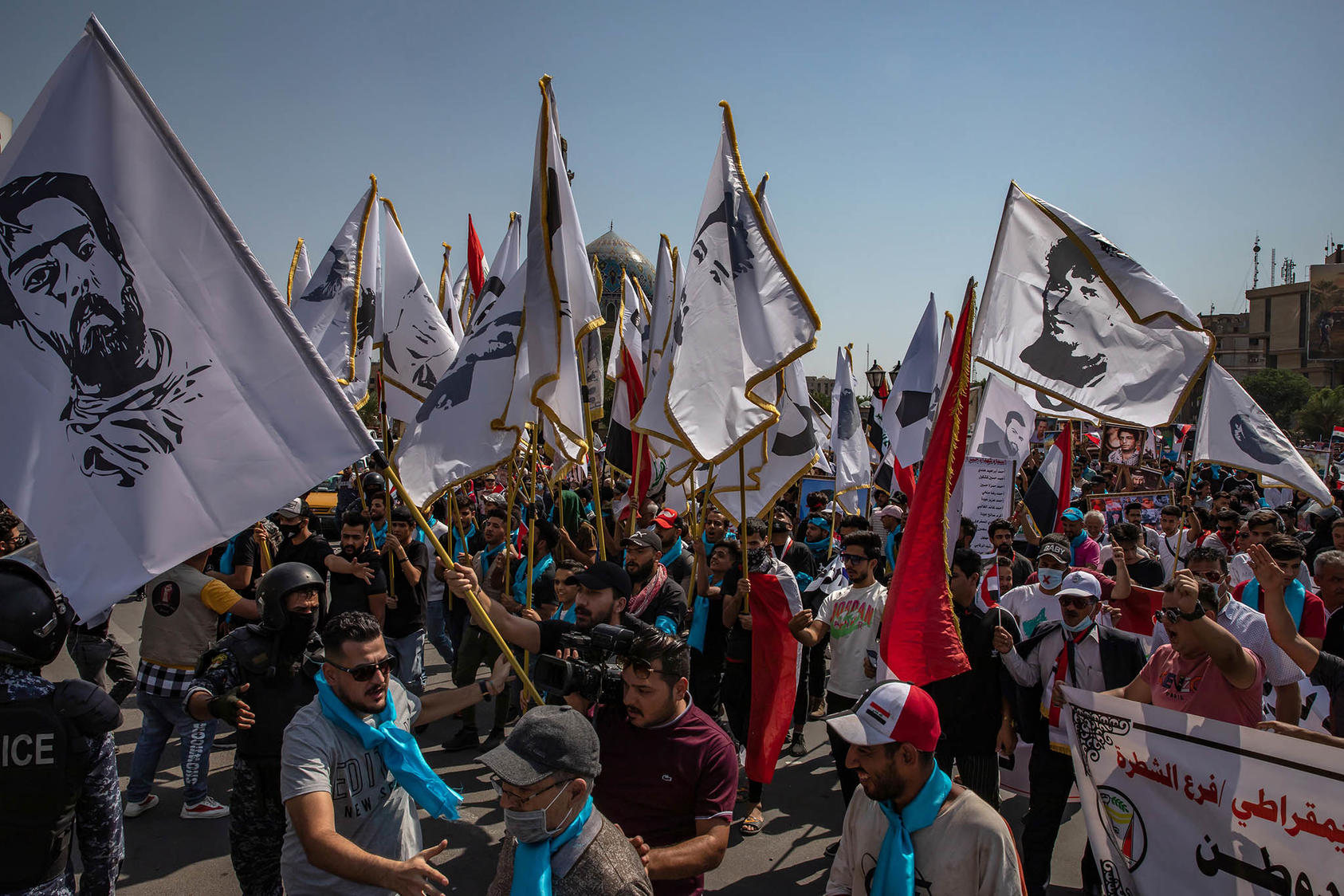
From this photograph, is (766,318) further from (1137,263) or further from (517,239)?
(517,239)

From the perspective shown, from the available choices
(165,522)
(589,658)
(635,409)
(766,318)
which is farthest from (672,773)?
(635,409)

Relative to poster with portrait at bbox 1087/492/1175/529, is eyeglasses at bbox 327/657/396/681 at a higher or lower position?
lower

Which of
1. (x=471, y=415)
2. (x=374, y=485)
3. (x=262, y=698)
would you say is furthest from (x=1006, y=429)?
(x=262, y=698)

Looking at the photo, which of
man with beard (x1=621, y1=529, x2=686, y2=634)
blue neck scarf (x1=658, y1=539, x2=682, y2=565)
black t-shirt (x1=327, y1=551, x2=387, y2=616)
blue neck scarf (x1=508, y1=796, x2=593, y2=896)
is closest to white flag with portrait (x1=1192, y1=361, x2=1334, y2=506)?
blue neck scarf (x1=658, y1=539, x2=682, y2=565)

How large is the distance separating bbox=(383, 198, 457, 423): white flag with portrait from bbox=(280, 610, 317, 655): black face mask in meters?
4.51

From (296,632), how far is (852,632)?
346cm

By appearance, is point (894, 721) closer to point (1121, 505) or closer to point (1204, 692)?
point (1204, 692)

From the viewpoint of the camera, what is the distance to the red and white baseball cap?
276 cm

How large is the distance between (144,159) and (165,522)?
1224 millimetres

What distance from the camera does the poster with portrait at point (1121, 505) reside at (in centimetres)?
1289

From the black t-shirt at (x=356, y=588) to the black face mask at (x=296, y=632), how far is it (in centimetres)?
307

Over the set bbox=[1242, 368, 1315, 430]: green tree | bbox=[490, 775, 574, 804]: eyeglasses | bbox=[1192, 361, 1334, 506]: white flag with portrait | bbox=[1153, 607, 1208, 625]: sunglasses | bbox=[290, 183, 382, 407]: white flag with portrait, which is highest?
bbox=[1242, 368, 1315, 430]: green tree

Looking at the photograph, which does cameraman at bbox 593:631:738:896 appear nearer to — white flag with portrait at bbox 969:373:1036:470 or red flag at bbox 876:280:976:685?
red flag at bbox 876:280:976:685

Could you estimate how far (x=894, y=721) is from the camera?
2.78 metres
